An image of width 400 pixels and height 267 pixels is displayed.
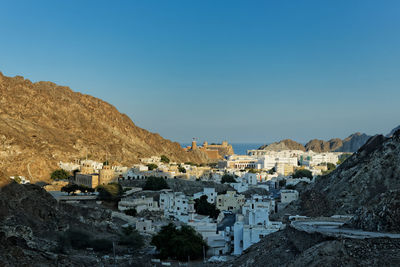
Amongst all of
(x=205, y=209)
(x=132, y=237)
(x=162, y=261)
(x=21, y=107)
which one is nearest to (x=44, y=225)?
(x=132, y=237)

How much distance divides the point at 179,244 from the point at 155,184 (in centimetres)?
2687

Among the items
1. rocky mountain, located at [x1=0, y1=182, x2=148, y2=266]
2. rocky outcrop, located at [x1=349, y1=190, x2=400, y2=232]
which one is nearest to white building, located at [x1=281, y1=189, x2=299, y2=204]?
rocky mountain, located at [x1=0, y1=182, x2=148, y2=266]

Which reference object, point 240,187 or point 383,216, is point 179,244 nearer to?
point 383,216

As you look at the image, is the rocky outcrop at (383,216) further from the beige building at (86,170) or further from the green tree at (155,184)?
the beige building at (86,170)

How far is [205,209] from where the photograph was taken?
4300 centimetres

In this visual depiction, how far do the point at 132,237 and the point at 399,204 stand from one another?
1807 cm

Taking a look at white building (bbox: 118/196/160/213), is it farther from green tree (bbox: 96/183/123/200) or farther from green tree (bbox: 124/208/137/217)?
green tree (bbox: 96/183/123/200)

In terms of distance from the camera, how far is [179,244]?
2569cm

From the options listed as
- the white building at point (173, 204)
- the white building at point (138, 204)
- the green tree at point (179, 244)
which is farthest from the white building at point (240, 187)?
the green tree at point (179, 244)

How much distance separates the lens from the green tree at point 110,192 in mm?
44094

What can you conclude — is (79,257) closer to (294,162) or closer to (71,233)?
(71,233)

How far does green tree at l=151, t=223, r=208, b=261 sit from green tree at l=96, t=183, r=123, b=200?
17.8 meters

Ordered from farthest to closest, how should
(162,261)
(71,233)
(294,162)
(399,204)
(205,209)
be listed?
1. (294,162)
2. (205,209)
3. (71,233)
4. (162,261)
5. (399,204)

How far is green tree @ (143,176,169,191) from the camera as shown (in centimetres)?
5175
